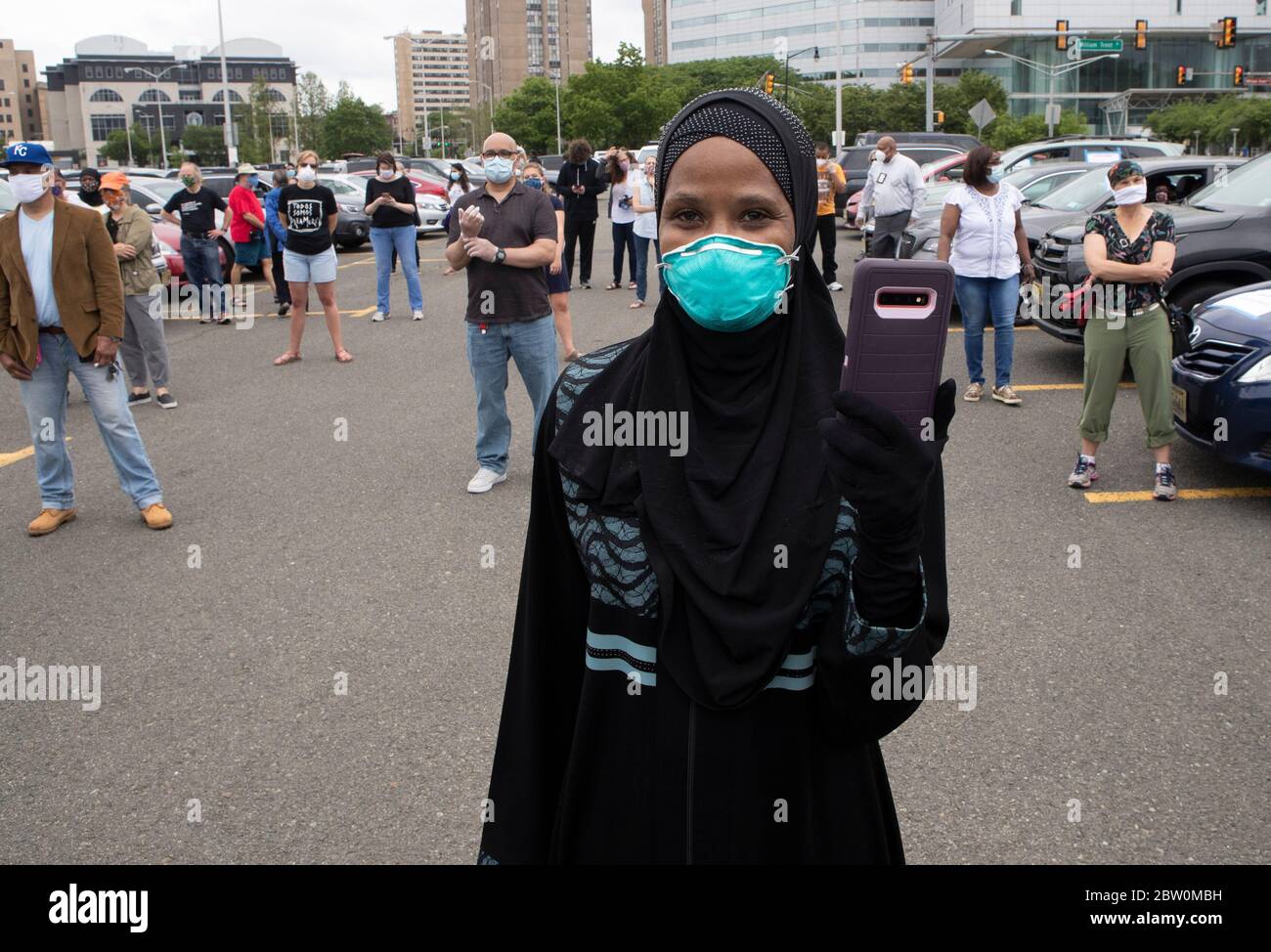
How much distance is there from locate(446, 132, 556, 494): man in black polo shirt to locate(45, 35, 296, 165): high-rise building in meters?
139

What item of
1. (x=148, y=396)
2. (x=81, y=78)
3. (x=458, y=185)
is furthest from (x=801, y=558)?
(x=81, y=78)

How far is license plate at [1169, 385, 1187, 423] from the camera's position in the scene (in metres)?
7.29

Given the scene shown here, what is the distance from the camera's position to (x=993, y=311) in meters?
9.23

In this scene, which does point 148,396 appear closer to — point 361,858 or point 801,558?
point 361,858

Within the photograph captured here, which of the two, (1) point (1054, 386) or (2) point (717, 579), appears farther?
(1) point (1054, 386)

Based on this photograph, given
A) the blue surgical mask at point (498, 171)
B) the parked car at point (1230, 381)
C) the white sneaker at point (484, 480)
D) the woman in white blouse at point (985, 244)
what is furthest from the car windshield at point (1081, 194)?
the white sneaker at point (484, 480)

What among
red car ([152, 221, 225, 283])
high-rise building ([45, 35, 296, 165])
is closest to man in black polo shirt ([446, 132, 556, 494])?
red car ([152, 221, 225, 283])

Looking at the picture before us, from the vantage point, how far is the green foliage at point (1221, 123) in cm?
5034

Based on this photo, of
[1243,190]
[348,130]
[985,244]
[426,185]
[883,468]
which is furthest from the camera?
[348,130]

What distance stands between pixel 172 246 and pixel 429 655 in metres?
14.3

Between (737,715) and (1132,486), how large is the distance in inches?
249

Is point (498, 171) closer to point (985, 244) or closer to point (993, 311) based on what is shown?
point (985, 244)

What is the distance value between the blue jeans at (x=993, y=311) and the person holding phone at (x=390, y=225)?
7922mm

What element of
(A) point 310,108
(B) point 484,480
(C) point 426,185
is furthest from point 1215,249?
(A) point 310,108
